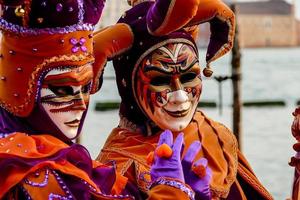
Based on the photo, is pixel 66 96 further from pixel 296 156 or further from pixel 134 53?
pixel 296 156

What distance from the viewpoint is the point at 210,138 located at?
3.43 metres

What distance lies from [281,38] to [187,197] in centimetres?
3570

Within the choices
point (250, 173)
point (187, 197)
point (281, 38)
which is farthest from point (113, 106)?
point (281, 38)

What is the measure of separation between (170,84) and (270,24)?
109 feet

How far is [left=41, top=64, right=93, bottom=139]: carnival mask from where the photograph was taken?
8.32ft

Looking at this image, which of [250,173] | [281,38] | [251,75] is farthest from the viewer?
[281,38]

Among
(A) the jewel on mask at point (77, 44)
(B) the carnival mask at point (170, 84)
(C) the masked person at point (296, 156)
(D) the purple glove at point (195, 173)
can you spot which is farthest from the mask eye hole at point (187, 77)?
(A) the jewel on mask at point (77, 44)

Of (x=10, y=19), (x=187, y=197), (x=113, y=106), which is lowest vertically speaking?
(x=113, y=106)

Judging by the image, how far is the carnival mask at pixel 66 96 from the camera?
254cm

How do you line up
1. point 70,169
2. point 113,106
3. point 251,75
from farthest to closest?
point 251,75 < point 113,106 < point 70,169

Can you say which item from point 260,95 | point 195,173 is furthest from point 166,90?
point 260,95

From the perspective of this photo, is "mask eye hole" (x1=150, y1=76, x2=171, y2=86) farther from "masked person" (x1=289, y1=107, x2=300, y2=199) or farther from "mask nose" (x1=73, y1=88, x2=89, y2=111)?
"mask nose" (x1=73, y1=88, x2=89, y2=111)

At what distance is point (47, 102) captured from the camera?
2.54 meters

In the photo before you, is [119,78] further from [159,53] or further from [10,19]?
[10,19]
